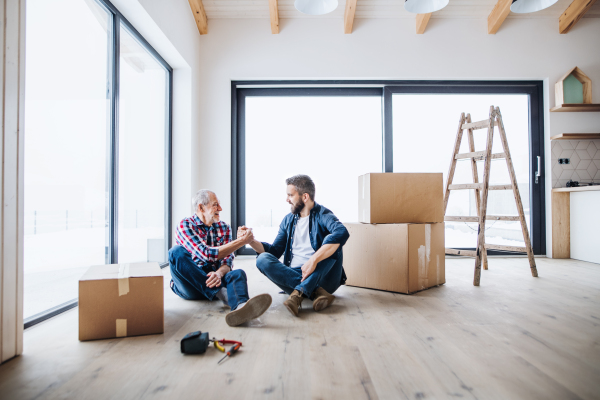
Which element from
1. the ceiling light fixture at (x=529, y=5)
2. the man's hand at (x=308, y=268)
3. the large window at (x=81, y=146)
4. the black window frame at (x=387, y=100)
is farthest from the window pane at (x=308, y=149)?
the man's hand at (x=308, y=268)

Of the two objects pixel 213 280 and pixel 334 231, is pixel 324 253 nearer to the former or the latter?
pixel 334 231

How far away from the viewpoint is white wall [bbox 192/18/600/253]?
3580 millimetres

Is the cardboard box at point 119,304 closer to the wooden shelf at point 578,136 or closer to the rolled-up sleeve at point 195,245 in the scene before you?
the rolled-up sleeve at point 195,245

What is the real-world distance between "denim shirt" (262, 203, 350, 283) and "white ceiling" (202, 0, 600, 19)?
8.10ft

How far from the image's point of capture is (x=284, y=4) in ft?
11.3

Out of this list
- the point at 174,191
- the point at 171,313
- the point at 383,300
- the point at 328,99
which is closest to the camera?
the point at 171,313

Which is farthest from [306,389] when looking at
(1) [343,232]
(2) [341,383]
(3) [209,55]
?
(3) [209,55]

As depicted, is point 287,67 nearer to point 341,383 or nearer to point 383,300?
point 383,300

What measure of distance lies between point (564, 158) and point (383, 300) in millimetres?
2981

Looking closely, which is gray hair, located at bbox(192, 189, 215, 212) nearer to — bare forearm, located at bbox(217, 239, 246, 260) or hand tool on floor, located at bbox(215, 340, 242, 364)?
bare forearm, located at bbox(217, 239, 246, 260)

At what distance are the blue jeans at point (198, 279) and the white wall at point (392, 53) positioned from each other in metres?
1.61

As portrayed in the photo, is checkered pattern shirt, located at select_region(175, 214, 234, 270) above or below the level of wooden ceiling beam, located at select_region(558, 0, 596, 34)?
below

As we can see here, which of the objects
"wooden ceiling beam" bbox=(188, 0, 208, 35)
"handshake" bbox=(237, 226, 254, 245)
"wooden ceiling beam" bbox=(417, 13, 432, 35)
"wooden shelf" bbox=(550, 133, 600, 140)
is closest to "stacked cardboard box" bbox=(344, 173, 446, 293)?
"handshake" bbox=(237, 226, 254, 245)

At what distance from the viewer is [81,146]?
2.01 meters
